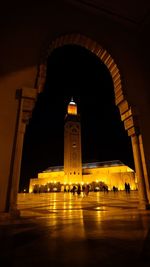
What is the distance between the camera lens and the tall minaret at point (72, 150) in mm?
47312

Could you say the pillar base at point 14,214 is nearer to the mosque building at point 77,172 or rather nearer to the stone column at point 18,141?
the stone column at point 18,141

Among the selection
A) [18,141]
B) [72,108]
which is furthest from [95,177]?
[18,141]

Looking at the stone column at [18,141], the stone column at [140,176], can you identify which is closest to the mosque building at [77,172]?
the stone column at [140,176]

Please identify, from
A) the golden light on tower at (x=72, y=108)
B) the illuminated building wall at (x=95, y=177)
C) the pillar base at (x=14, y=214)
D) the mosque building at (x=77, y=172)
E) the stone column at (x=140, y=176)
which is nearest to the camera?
the pillar base at (x=14, y=214)

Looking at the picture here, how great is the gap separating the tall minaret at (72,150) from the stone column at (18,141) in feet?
144

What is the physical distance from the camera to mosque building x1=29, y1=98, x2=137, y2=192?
4638cm

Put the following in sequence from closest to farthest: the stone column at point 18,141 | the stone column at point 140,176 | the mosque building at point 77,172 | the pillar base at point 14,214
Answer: the pillar base at point 14,214 → the stone column at point 18,141 → the stone column at point 140,176 → the mosque building at point 77,172

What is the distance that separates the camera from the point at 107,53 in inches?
208

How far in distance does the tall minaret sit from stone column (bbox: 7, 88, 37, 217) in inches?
1730

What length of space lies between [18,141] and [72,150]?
4474 centimetres

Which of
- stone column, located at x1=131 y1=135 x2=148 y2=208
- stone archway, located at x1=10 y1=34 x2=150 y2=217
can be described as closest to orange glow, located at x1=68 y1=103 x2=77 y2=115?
stone archway, located at x1=10 y1=34 x2=150 y2=217

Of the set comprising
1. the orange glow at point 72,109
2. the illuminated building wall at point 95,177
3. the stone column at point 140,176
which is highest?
the orange glow at point 72,109

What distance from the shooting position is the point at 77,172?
48250 millimetres

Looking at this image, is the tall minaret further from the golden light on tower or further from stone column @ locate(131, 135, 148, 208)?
stone column @ locate(131, 135, 148, 208)
